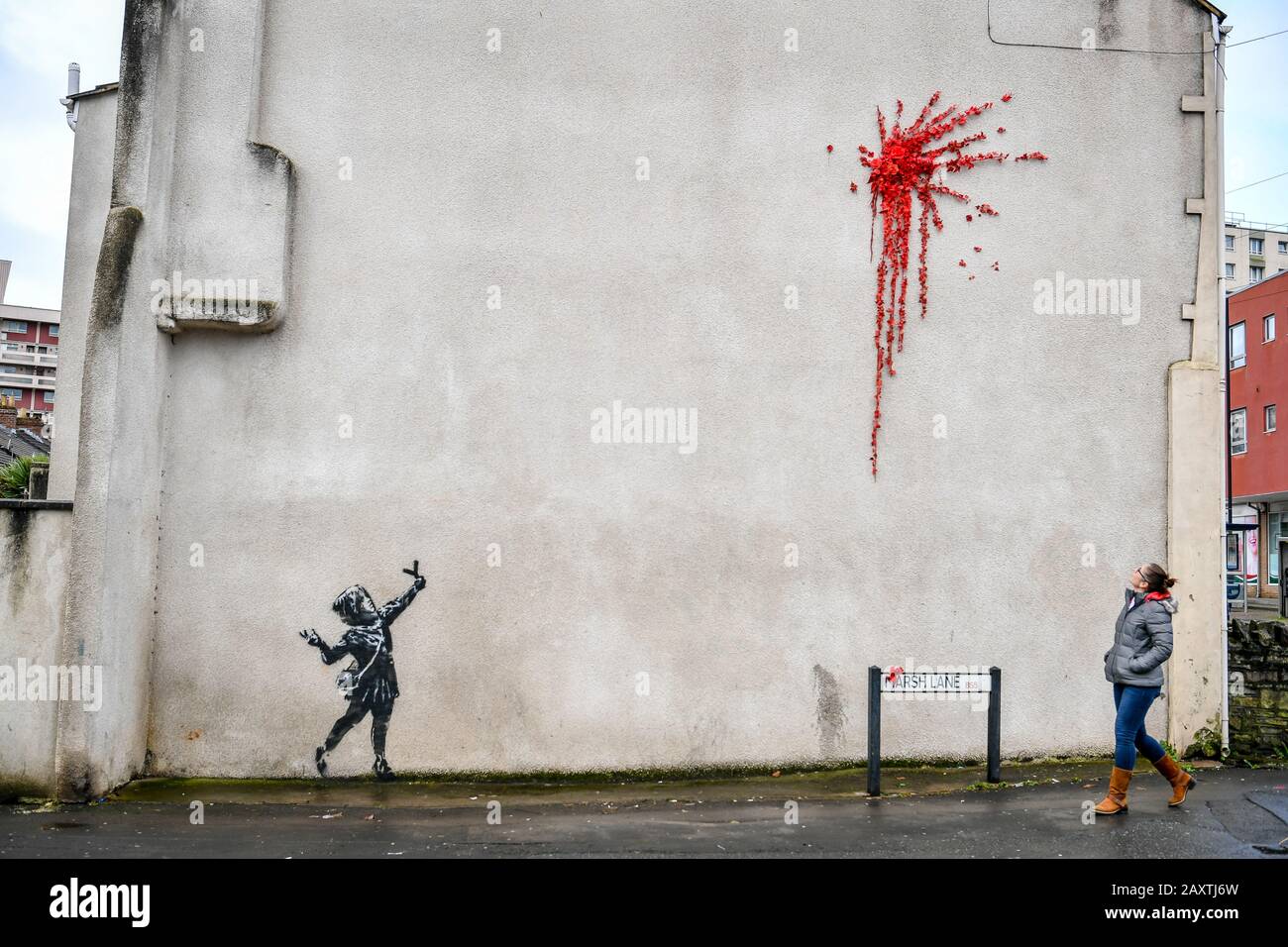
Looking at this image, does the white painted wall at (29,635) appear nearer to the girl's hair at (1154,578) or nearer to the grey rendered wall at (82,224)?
the grey rendered wall at (82,224)

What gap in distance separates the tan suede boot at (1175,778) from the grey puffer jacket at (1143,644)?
0.62 m

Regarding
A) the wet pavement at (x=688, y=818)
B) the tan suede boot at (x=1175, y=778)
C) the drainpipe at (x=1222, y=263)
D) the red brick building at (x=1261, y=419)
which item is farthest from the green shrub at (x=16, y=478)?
the red brick building at (x=1261, y=419)

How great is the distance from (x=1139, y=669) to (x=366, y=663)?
19.9 feet

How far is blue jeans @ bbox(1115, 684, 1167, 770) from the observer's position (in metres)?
7.48

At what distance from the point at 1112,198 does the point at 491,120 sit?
573 cm

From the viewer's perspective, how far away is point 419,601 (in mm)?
8789

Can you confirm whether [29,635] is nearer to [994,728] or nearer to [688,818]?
[688,818]

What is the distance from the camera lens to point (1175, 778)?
7727 millimetres

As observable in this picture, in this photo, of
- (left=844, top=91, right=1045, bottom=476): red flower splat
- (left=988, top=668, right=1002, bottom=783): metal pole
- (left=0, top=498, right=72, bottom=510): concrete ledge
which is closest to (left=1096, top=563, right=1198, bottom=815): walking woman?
(left=988, top=668, right=1002, bottom=783): metal pole

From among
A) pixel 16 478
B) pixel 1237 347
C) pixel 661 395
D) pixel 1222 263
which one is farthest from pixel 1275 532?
pixel 16 478

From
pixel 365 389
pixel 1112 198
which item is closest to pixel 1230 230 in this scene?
pixel 1112 198

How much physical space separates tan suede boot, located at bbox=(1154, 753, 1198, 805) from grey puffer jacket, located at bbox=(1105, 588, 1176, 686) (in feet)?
2.04

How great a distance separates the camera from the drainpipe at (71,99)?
444 inches
